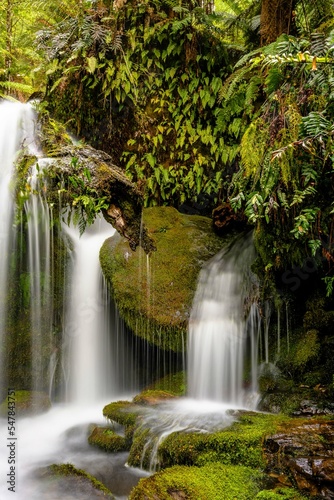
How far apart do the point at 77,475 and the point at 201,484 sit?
1.31 meters

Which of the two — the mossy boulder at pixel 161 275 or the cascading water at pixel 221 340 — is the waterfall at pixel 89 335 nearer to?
the mossy boulder at pixel 161 275

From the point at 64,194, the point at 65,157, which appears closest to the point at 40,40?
the point at 65,157

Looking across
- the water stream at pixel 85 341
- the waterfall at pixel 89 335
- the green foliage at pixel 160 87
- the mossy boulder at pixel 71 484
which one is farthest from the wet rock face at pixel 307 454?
the green foliage at pixel 160 87

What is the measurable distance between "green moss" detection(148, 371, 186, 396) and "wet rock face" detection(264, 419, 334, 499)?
6.87 ft

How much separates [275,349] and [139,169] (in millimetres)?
4127

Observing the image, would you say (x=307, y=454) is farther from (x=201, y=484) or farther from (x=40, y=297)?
(x=40, y=297)

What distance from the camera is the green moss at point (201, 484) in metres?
3.01

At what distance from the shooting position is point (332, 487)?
9.84ft

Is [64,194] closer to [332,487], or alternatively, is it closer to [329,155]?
[329,155]

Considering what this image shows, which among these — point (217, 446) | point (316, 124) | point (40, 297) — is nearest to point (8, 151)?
point (40, 297)

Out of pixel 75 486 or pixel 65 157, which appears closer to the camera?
pixel 75 486

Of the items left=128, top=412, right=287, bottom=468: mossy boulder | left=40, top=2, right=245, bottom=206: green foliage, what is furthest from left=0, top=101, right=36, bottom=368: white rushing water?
left=128, top=412, right=287, bottom=468: mossy boulder

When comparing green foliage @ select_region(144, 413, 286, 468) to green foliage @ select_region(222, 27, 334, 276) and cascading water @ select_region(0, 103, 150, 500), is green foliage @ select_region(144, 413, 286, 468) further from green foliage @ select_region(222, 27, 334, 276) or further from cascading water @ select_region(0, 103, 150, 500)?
cascading water @ select_region(0, 103, 150, 500)

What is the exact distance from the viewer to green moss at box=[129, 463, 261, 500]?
3010mm
